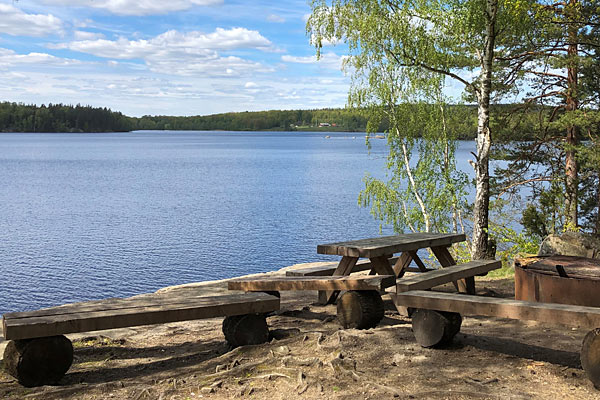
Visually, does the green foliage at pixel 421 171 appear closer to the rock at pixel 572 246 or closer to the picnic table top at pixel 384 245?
the rock at pixel 572 246

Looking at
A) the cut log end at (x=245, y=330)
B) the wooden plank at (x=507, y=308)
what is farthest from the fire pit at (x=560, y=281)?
the cut log end at (x=245, y=330)

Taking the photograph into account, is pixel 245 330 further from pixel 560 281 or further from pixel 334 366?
pixel 560 281

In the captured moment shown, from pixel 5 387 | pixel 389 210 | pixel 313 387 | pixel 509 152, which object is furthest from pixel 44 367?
pixel 509 152

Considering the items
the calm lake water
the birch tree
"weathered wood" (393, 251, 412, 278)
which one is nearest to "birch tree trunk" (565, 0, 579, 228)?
the birch tree

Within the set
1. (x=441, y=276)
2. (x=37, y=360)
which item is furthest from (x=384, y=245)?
(x=37, y=360)

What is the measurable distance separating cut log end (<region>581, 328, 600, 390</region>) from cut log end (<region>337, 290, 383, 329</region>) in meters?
2.28

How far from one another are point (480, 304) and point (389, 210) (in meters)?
15.2

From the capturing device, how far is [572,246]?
35.6 feet

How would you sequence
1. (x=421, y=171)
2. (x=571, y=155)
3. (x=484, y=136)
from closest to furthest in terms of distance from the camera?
1. (x=484, y=136)
2. (x=571, y=155)
3. (x=421, y=171)

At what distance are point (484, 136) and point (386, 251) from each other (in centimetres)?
597

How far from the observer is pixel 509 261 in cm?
1382

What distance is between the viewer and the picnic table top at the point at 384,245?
23.2 ft

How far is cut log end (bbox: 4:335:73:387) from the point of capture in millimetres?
5000

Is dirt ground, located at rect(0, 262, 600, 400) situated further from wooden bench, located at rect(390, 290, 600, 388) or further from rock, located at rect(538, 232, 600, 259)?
rock, located at rect(538, 232, 600, 259)
